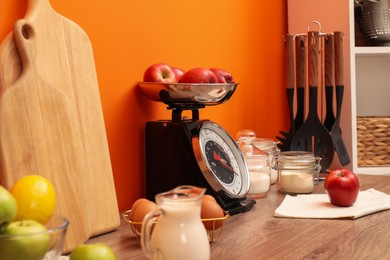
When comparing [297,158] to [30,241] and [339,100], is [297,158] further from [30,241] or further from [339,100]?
[30,241]

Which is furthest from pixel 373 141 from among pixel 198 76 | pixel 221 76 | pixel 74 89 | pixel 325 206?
pixel 74 89

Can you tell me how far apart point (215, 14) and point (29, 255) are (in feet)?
4.71

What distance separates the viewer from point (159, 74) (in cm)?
166

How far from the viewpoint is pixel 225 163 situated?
5.42 ft

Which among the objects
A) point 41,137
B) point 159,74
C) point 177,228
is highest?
point 159,74

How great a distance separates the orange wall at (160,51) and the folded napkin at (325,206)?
1.36 feet

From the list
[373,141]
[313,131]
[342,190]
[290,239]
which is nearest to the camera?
[290,239]

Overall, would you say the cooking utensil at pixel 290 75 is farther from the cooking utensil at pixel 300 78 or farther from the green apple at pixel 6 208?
the green apple at pixel 6 208

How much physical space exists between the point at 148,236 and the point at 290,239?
1.57ft

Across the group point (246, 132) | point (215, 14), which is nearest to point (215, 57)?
point (215, 14)

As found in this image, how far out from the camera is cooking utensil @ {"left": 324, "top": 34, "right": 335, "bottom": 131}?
7.77 ft

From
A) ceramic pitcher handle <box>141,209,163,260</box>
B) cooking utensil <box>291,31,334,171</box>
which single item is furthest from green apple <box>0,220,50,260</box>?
cooking utensil <box>291,31,334,171</box>

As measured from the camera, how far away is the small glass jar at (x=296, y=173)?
192cm

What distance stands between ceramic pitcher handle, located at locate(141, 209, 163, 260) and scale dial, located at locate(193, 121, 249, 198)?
499 millimetres
